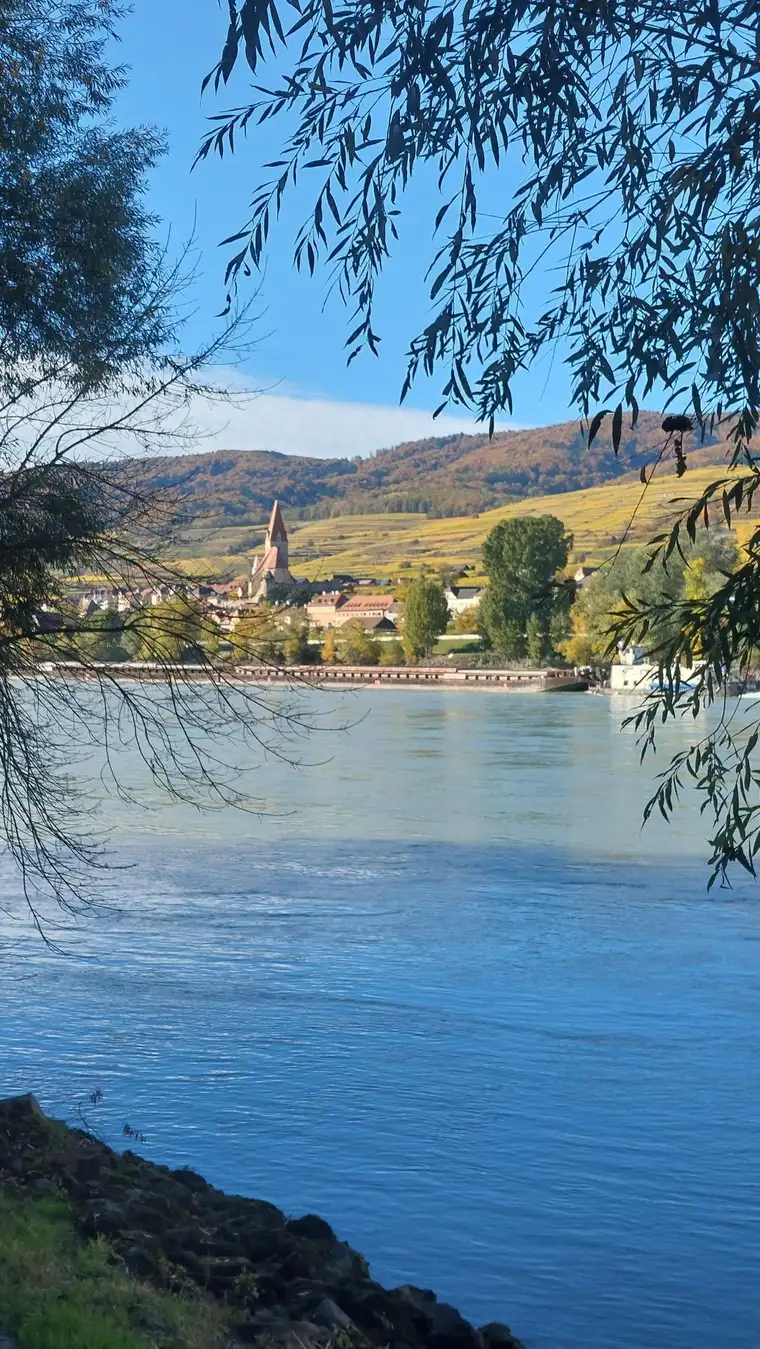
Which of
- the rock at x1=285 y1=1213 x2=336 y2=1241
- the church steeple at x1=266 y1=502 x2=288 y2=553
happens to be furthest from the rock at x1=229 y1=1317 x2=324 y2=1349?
the church steeple at x1=266 y1=502 x2=288 y2=553

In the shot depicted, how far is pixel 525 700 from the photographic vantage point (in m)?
61.9

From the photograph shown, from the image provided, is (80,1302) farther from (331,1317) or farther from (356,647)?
(356,647)

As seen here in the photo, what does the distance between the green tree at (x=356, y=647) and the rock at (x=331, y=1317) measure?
86.7m

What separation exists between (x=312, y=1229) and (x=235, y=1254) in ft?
1.52

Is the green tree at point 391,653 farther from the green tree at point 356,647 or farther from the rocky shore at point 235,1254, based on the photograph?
the rocky shore at point 235,1254

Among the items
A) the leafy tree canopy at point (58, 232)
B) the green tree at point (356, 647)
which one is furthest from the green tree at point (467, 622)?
the leafy tree canopy at point (58, 232)

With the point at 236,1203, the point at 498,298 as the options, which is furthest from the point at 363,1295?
the point at 498,298

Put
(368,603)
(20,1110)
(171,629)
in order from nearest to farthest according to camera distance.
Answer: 1. (20,1110)
2. (171,629)
3. (368,603)

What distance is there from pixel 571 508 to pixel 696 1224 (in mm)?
157257

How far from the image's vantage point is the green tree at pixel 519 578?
83.4m

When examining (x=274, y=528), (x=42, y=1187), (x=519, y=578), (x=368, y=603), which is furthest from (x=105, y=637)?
(x=368, y=603)

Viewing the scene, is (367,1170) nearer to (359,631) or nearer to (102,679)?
(102,679)

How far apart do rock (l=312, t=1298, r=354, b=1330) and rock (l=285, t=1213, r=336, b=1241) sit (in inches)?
32.4

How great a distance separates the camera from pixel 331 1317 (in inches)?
158
